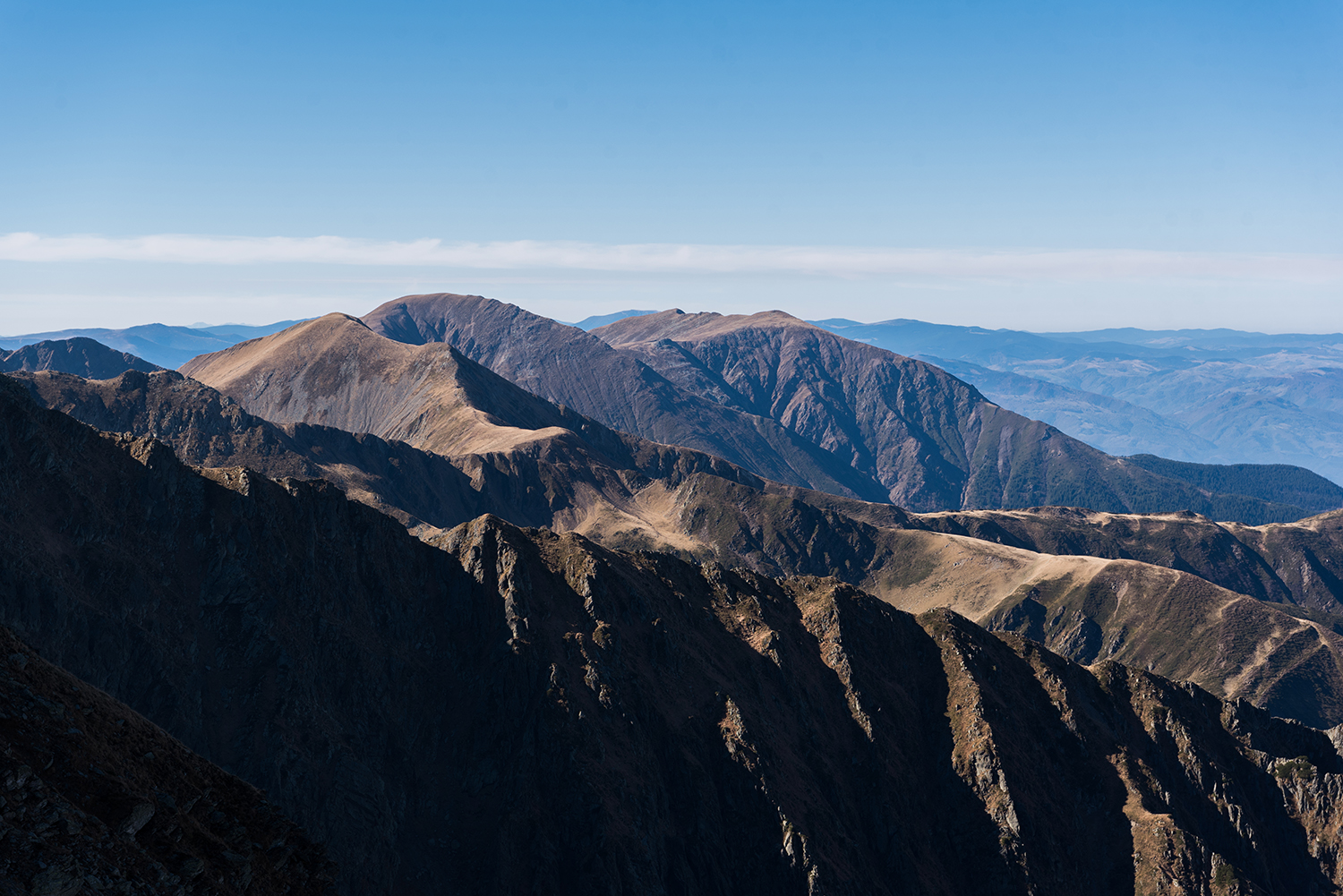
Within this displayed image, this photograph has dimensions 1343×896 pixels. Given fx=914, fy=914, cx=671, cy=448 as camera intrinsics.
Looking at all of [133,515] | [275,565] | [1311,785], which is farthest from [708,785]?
[1311,785]

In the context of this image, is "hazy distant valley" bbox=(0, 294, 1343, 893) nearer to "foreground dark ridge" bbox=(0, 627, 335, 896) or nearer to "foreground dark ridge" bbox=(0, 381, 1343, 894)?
"foreground dark ridge" bbox=(0, 381, 1343, 894)

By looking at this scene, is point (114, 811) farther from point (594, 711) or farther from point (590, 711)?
point (594, 711)

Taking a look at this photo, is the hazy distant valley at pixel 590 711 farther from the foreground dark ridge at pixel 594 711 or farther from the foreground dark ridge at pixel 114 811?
the foreground dark ridge at pixel 114 811

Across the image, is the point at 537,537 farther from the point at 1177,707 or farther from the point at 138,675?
the point at 1177,707

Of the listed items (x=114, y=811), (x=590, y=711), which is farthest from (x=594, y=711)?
(x=114, y=811)

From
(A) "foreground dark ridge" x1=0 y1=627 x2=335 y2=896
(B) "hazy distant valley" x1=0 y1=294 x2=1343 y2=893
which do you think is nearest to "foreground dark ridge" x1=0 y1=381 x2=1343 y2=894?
(B) "hazy distant valley" x1=0 y1=294 x2=1343 y2=893

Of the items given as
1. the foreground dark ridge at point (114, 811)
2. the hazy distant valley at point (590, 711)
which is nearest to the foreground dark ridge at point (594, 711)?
the hazy distant valley at point (590, 711)
